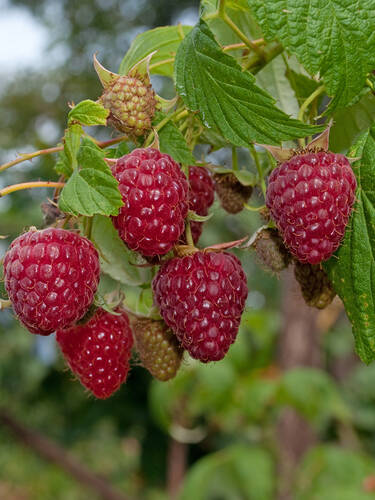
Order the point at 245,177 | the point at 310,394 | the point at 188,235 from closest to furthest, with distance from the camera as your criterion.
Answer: the point at 188,235 → the point at 245,177 → the point at 310,394

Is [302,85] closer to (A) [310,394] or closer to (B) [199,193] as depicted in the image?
(B) [199,193]

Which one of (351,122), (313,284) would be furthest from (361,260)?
(351,122)

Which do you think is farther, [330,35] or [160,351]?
[160,351]

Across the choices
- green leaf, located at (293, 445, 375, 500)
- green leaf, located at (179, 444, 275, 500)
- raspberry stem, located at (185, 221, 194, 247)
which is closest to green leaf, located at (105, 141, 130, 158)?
raspberry stem, located at (185, 221, 194, 247)

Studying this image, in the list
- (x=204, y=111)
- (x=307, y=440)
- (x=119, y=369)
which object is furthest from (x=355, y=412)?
(x=204, y=111)

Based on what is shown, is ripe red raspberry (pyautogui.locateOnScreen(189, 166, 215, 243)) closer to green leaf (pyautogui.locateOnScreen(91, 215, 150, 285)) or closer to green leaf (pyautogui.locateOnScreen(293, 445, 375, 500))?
green leaf (pyautogui.locateOnScreen(91, 215, 150, 285))

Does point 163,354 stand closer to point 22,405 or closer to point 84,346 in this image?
point 84,346

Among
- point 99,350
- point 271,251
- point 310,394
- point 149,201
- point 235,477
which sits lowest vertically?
point 235,477
